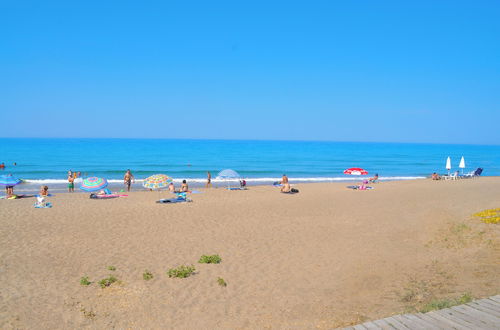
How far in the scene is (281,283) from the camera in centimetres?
886

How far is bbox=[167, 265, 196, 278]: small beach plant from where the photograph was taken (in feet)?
30.1

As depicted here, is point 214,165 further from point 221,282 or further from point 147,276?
point 221,282

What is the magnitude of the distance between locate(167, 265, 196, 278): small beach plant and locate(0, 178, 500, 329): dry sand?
0.54 feet

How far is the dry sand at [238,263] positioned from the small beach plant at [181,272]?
0.54 ft

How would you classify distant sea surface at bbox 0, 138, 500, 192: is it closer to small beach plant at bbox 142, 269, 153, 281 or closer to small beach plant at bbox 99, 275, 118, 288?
small beach plant at bbox 142, 269, 153, 281

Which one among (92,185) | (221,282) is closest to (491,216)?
(221,282)

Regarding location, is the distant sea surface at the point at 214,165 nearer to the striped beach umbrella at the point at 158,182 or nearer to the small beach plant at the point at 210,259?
the striped beach umbrella at the point at 158,182

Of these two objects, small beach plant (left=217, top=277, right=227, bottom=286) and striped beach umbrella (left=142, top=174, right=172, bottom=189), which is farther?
striped beach umbrella (left=142, top=174, right=172, bottom=189)

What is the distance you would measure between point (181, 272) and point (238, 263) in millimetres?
1686

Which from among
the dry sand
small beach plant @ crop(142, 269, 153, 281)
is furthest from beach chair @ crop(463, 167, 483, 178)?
small beach plant @ crop(142, 269, 153, 281)

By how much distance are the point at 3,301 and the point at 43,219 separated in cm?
838

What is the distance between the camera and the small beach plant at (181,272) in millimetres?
9180

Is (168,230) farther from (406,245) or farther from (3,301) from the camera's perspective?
(406,245)

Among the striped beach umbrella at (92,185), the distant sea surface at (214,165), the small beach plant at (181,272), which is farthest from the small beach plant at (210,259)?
the distant sea surface at (214,165)
